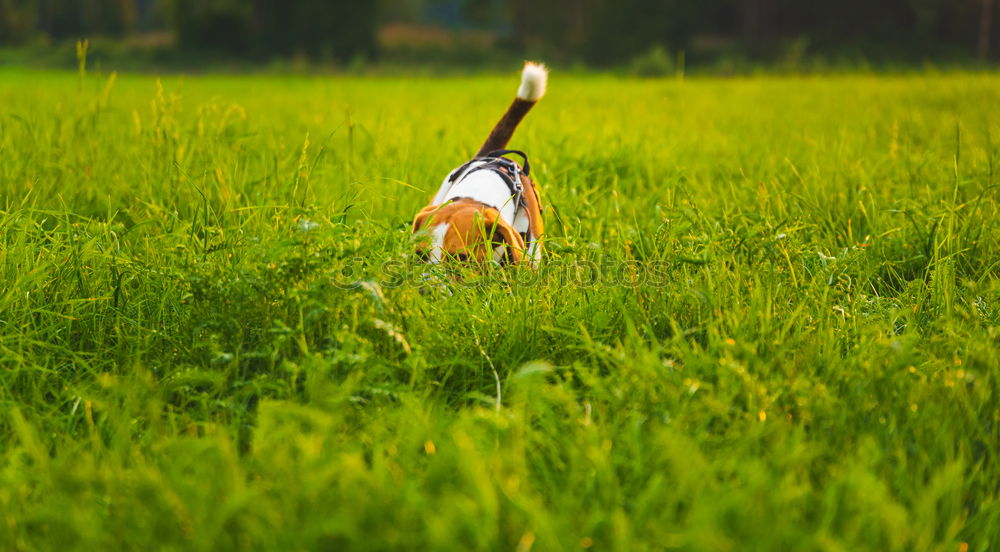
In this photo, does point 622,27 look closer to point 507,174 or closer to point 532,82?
point 532,82

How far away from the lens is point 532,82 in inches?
132

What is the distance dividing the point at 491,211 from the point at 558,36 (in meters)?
34.1

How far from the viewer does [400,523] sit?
4.44 feet

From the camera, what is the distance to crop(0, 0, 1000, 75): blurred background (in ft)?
93.6

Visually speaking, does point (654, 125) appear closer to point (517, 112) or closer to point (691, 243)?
point (517, 112)

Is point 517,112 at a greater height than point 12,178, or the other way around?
point 517,112

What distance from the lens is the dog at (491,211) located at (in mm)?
2604

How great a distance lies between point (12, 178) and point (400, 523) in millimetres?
3117

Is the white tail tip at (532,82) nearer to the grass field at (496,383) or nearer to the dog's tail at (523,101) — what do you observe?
the dog's tail at (523,101)

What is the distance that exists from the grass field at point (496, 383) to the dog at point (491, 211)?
0.43ft

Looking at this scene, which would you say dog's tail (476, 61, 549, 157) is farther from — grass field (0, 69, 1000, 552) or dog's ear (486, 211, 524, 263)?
dog's ear (486, 211, 524, 263)

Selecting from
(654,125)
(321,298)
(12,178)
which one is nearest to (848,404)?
(321,298)

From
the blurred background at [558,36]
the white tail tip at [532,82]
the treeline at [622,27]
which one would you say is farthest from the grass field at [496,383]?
the treeline at [622,27]

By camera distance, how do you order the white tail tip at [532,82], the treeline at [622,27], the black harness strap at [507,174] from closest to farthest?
1. the black harness strap at [507,174]
2. the white tail tip at [532,82]
3. the treeline at [622,27]
